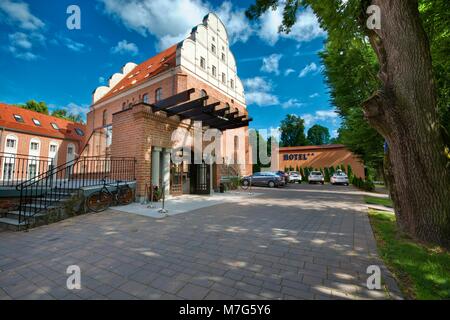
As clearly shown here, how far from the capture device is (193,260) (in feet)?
10.6

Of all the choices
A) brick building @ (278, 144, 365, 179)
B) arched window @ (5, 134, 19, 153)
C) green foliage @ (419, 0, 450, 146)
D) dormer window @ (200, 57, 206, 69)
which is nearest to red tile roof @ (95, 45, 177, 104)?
dormer window @ (200, 57, 206, 69)

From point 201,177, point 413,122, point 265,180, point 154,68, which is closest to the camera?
point 413,122

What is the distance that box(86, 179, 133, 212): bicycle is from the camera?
22.7 feet

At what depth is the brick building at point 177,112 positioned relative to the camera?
29.4 feet

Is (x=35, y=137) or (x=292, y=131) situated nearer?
(x=35, y=137)

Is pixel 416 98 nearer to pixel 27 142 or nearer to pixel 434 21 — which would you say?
pixel 434 21

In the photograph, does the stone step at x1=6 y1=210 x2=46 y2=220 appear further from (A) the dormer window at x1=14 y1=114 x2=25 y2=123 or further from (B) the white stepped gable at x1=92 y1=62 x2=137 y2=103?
(A) the dormer window at x1=14 y1=114 x2=25 y2=123

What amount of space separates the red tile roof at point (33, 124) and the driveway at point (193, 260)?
93.8ft

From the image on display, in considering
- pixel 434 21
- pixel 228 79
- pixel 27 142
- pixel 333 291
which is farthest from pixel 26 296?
pixel 27 142

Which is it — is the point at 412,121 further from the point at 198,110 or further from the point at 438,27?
the point at 198,110

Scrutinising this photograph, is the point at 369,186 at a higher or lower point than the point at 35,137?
lower

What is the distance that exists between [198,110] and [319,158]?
28.6 metres

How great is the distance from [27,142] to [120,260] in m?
32.3

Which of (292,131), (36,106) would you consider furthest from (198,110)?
(292,131)
